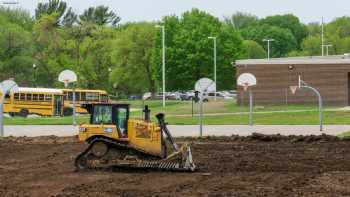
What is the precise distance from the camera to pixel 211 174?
20328 mm

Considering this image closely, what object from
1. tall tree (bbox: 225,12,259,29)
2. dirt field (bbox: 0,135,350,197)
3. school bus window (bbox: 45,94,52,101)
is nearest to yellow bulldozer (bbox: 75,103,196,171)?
dirt field (bbox: 0,135,350,197)

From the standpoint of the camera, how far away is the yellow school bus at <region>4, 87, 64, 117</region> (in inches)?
2825

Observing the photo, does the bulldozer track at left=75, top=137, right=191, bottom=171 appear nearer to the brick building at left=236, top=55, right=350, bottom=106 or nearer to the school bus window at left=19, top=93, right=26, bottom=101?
the school bus window at left=19, top=93, right=26, bottom=101

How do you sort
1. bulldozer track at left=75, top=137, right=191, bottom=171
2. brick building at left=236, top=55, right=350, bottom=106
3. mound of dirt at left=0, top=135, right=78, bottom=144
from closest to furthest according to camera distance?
1. bulldozer track at left=75, top=137, right=191, bottom=171
2. mound of dirt at left=0, top=135, right=78, bottom=144
3. brick building at left=236, top=55, right=350, bottom=106

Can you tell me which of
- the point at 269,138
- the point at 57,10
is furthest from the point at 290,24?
the point at 269,138

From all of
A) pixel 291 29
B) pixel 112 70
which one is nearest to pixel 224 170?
pixel 112 70

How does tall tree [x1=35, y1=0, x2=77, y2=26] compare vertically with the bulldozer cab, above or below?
above

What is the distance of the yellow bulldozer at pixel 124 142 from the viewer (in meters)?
21.3

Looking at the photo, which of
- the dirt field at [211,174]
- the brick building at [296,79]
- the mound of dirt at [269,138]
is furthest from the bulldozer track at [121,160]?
the brick building at [296,79]

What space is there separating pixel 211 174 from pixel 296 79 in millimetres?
58784

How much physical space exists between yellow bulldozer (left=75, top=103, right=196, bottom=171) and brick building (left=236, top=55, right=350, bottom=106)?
56.6 meters

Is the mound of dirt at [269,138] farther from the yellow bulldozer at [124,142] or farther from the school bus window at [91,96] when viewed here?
the school bus window at [91,96]

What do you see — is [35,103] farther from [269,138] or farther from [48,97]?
[269,138]

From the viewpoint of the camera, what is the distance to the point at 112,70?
104 m
